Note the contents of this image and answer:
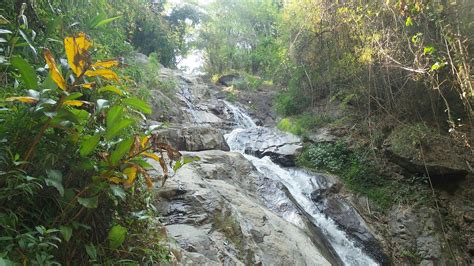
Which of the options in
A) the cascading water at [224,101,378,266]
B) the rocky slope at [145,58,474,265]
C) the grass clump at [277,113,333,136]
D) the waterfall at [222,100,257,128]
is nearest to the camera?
the rocky slope at [145,58,474,265]

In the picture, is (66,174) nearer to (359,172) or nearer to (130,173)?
(130,173)

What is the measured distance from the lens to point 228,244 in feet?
10.6

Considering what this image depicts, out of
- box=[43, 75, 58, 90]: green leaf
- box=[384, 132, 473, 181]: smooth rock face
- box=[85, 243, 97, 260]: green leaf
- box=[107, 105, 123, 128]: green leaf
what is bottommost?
box=[384, 132, 473, 181]: smooth rock face

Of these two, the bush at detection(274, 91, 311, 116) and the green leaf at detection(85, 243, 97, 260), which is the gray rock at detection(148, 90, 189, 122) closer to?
the bush at detection(274, 91, 311, 116)

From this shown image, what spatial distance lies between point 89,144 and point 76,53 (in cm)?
48

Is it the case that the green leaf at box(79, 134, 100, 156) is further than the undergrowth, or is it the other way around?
the undergrowth

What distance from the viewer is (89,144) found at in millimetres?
1871

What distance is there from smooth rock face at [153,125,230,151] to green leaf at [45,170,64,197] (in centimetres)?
456

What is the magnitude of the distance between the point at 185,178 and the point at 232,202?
0.63m

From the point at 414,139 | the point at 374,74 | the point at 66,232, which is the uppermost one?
the point at 66,232

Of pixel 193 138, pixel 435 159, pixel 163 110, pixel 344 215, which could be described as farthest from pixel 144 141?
pixel 163 110

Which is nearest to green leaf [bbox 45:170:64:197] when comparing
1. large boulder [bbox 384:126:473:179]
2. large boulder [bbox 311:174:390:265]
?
large boulder [bbox 311:174:390:265]

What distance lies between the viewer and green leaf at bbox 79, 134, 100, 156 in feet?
6.10

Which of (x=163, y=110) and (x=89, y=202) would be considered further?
(x=163, y=110)
